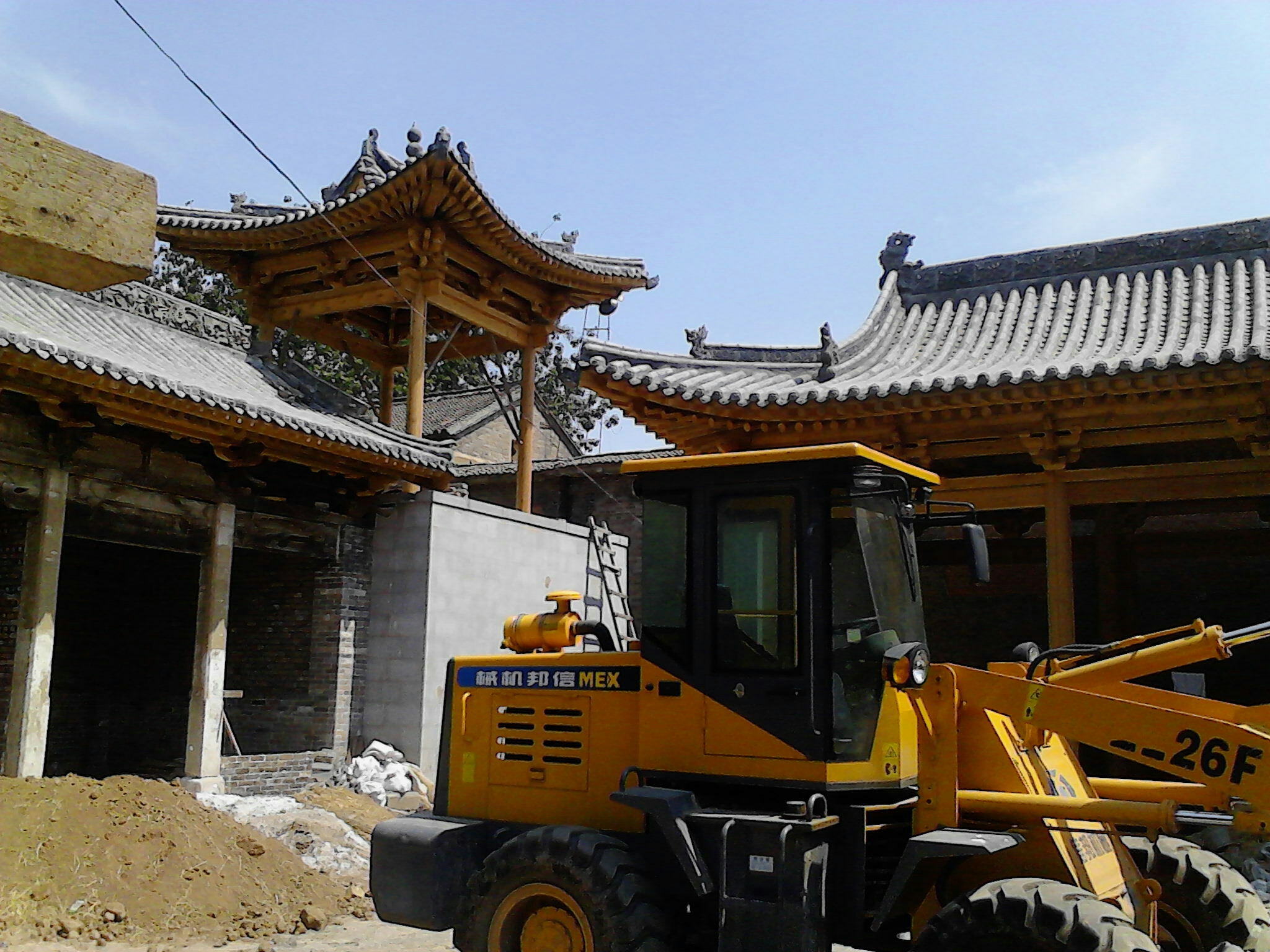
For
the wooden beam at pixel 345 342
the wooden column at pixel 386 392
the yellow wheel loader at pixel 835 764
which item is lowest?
the yellow wheel loader at pixel 835 764

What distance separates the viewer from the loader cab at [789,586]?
4445 millimetres

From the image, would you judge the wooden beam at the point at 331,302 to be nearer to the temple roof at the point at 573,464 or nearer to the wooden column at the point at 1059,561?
the temple roof at the point at 573,464

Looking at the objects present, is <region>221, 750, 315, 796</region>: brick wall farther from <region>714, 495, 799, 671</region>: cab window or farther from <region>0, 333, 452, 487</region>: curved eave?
<region>714, 495, 799, 671</region>: cab window

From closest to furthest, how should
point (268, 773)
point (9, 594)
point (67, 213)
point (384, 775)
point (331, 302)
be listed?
point (67, 213) < point (9, 594) < point (268, 773) < point (384, 775) < point (331, 302)

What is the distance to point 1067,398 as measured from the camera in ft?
26.4

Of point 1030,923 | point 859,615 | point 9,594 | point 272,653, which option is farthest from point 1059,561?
point 9,594

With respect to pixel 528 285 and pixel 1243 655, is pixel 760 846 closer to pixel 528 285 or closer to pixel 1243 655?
pixel 1243 655

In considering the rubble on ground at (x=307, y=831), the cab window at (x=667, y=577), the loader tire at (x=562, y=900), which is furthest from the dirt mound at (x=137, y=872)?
the cab window at (x=667, y=577)

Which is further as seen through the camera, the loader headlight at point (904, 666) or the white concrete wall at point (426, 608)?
the white concrete wall at point (426, 608)

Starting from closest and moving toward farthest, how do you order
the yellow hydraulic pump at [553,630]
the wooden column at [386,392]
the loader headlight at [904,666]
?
the loader headlight at [904,666], the yellow hydraulic pump at [553,630], the wooden column at [386,392]

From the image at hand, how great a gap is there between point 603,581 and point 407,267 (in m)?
4.77

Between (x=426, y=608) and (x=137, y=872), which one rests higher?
(x=426, y=608)

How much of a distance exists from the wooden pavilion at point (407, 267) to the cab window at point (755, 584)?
28.7 feet

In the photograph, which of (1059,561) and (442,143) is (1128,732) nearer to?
(1059,561)
